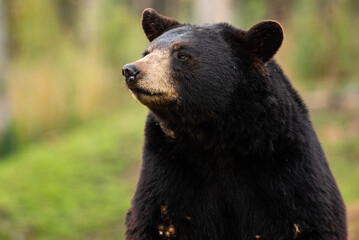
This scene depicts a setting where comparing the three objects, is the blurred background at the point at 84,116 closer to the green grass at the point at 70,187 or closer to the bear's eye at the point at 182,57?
the green grass at the point at 70,187

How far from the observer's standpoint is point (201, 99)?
13.0 ft

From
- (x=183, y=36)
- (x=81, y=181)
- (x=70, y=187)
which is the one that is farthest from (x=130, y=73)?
(x=81, y=181)

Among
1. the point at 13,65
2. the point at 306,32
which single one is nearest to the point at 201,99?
the point at 13,65

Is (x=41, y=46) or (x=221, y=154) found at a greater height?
(x=41, y=46)

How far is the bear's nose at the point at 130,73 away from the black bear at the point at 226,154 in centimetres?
4

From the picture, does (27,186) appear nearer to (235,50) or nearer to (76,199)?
(76,199)

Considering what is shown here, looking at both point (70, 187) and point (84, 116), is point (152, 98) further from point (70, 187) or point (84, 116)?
point (84, 116)

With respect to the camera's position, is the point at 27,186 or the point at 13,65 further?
the point at 13,65

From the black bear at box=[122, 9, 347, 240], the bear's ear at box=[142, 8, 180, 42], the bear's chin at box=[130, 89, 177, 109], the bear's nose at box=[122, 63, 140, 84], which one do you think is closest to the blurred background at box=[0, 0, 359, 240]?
the black bear at box=[122, 9, 347, 240]

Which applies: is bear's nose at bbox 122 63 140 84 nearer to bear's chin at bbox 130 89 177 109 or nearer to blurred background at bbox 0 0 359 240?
bear's chin at bbox 130 89 177 109

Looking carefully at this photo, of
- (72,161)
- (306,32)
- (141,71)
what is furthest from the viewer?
(306,32)

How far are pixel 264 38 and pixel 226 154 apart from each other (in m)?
0.83

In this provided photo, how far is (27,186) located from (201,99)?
6164 mm

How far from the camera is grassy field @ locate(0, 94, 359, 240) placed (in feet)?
27.8
